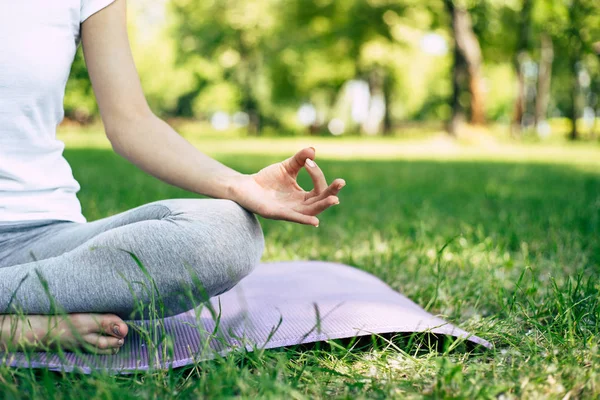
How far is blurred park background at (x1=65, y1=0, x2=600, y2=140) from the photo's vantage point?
55.4 feet

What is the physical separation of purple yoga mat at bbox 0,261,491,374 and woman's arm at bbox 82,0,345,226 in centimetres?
26

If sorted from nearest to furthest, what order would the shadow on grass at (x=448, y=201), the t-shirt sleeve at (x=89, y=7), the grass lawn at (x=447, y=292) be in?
the grass lawn at (x=447, y=292)
the t-shirt sleeve at (x=89, y=7)
the shadow on grass at (x=448, y=201)

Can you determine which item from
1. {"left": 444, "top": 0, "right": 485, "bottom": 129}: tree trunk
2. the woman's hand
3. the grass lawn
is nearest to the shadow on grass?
the grass lawn

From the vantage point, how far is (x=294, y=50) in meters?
27.4

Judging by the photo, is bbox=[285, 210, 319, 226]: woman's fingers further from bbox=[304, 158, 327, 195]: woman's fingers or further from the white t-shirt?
the white t-shirt

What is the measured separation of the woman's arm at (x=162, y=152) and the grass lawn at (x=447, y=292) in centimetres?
38

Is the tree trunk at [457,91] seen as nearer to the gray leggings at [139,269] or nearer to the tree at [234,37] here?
the tree at [234,37]

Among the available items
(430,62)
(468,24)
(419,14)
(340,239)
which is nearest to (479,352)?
(340,239)

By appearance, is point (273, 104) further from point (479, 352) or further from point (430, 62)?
point (479, 352)

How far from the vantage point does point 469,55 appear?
16344 millimetres

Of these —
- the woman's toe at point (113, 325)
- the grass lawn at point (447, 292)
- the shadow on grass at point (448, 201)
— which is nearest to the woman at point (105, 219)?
the woman's toe at point (113, 325)

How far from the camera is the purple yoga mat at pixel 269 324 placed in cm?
144

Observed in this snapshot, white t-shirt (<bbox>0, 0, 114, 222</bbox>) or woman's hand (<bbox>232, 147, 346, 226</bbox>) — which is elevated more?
white t-shirt (<bbox>0, 0, 114, 222</bbox>)

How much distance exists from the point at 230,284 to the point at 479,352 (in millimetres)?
644
